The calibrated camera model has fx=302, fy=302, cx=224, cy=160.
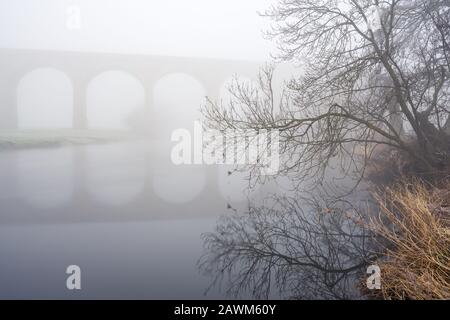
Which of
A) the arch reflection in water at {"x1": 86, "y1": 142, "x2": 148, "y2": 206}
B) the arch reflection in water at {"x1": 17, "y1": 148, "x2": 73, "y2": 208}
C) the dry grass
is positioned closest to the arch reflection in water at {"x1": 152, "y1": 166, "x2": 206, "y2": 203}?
the arch reflection in water at {"x1": 86, "y1": 142, "x2": 148, "y2": 206}

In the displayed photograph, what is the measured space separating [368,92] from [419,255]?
1675mm

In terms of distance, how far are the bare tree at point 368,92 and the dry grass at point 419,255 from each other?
2.68ft

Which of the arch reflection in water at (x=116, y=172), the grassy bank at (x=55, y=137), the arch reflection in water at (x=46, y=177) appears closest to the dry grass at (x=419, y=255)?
the arch reflection in water at (x=116, y=172)

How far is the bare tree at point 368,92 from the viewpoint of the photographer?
2877mm

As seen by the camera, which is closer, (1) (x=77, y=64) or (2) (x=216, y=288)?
(2) (x=216, y=288)

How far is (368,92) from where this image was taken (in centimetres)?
296

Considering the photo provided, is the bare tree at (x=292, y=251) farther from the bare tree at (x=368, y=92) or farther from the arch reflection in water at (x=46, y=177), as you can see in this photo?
the arch reflection in water at (x=46, y=177)

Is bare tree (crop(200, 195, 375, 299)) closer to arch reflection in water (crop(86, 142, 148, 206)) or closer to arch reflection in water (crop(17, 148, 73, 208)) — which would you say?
arch reflection in water (crop(86, 142, 148, 206))

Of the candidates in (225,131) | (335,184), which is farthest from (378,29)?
(225,131)

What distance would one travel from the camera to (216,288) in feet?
6.69

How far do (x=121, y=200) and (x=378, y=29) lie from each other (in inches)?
115

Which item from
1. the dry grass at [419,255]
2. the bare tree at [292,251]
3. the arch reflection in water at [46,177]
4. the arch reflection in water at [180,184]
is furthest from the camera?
the arch reflection in water at [180,184]

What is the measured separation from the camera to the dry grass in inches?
67.2
